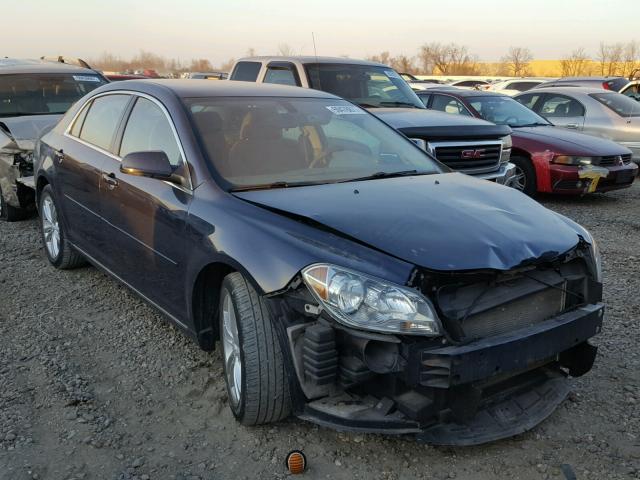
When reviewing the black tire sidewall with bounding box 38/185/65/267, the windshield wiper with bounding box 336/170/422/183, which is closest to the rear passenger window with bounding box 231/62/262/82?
the black tire sidewall with bounding box 38/185/65/267

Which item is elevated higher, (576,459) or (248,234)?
Result: (248,234)

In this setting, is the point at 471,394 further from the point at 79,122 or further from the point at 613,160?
the point at 613,160

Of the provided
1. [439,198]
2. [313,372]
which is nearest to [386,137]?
[439,198]

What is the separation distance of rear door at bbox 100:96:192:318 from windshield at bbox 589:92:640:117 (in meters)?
9.09

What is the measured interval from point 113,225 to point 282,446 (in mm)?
1967

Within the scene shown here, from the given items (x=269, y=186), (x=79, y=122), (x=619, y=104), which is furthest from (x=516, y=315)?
(x=619, y=104)

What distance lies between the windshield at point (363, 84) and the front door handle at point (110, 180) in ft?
13.3

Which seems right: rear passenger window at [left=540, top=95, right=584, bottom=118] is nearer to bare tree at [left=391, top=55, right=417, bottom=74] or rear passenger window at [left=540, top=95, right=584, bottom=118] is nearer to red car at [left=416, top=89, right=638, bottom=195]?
red car at [left=416, top=89, right=638, bottom=195]

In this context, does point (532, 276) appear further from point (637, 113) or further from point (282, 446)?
point (637, 113)

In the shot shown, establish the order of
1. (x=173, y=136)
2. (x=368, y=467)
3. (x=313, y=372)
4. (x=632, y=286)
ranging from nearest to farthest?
(x=313, y=372), (x=368, y=467), (x=173, y=136), (x=632, y=286)

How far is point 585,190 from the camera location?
26.7ft

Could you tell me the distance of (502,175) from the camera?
7039 millimetres

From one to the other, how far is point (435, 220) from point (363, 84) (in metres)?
5.49

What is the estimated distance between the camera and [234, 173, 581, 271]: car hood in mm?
2604
